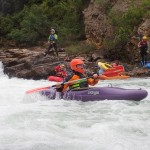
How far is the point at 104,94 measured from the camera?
887 centimetres

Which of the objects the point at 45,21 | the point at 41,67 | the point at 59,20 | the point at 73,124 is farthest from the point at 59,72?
the point at 59,20

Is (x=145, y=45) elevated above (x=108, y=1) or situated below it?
below

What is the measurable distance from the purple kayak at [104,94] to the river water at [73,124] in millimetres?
158

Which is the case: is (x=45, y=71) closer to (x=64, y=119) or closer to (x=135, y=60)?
(x=135, y=60)

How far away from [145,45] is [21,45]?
37.1 ft

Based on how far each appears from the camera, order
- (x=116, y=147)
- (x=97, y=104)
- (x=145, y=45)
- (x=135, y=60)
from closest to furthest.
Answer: (x=116, y=147)
(x=97, y=104)
(x=145, y=45)
(x=135, y=60)

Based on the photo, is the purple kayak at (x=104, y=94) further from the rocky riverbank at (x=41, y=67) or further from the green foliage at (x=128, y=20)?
the green foliage at (x=128, y=20)

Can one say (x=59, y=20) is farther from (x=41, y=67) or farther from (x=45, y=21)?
Result: (x=41, y=67)

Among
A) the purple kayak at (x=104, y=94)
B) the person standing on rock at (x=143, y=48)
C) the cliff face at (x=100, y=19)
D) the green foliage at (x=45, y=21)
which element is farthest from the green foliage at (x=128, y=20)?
the purple kayak at (x=104, y=94)

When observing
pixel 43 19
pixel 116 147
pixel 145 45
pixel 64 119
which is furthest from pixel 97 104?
pixel 43 19

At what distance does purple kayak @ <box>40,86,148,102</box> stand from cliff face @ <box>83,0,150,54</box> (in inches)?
334

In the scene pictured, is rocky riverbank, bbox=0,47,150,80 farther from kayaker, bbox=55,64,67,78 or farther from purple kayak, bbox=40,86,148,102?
purple kayak, bbox=40,86,148,102

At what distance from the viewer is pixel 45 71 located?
1516cm

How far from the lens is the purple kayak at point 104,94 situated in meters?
8.66
